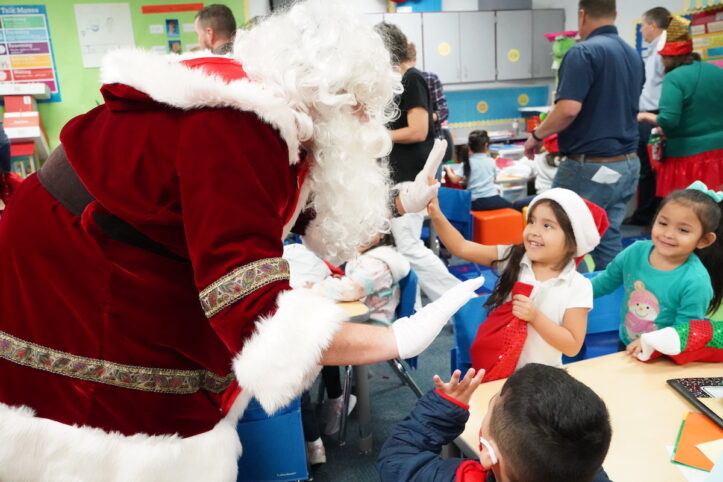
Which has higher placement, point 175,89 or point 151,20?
point 151,20

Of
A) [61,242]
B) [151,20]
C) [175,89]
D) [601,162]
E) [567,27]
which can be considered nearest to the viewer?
[175,89]

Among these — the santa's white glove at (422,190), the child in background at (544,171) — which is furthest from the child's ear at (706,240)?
the child in background at (544,171)

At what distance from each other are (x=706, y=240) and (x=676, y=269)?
15cm

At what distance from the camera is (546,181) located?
15.3ft

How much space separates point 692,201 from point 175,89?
64.7 inches

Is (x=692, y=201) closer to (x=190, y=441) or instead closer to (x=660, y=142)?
Result: (x=190, y=441)

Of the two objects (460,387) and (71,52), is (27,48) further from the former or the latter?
(460,387)

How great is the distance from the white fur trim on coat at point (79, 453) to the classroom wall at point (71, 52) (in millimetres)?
4547

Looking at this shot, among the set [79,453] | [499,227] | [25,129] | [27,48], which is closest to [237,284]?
[79,453]

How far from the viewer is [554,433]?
897 millimetres

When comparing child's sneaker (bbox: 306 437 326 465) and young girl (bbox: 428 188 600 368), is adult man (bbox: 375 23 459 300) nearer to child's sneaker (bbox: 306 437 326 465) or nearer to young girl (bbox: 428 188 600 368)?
young girl (bbox: 428 188 600 368)

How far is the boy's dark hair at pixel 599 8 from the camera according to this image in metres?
2.88

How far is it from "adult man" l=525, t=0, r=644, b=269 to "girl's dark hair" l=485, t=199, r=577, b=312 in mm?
1158

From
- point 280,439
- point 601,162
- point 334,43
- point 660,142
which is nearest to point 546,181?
point 660,142
